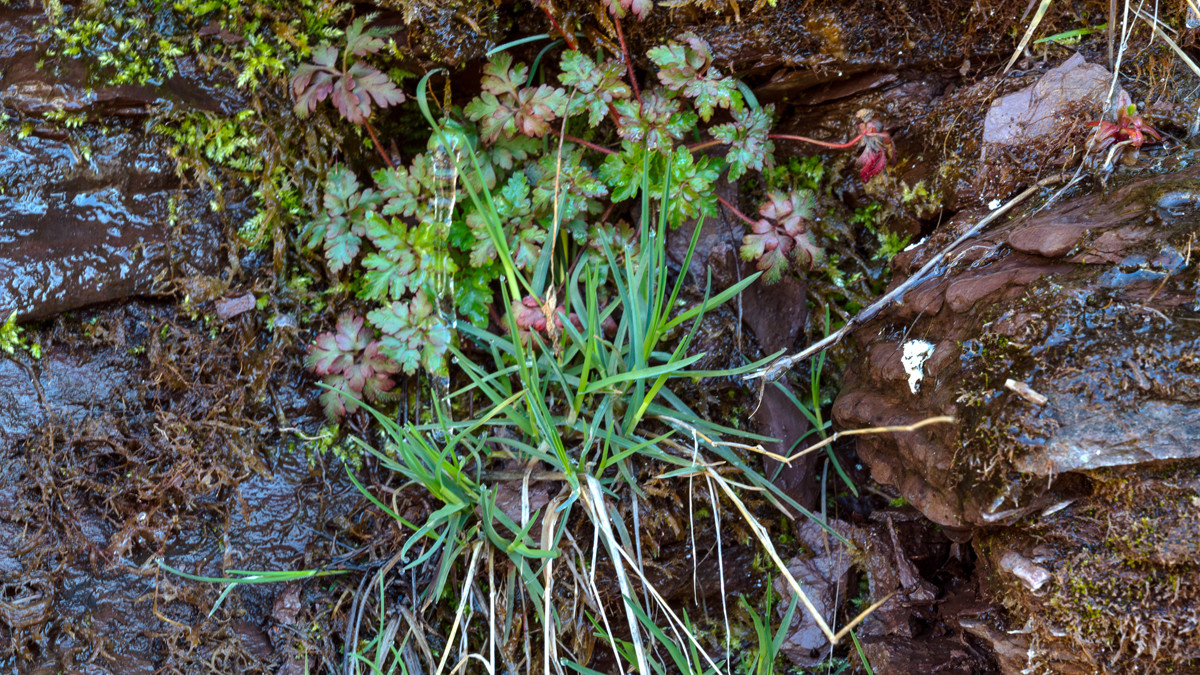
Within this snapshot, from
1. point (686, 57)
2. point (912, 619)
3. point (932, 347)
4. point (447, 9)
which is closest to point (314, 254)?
point (447, 9)

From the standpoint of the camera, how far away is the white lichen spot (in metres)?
1.74

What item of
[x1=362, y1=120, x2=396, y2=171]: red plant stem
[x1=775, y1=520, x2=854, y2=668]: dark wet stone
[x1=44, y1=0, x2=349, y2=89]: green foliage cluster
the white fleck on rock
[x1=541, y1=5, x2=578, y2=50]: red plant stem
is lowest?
[x1=775, y1=520, x2=854, y2=668]: dark wet stone

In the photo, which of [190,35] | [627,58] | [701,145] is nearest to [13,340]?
[190,35]

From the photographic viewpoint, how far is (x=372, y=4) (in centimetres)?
209

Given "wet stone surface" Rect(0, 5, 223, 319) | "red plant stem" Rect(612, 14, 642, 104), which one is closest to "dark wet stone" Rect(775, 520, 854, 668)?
"red plant stem" Rect(612, 14, 642, 104)

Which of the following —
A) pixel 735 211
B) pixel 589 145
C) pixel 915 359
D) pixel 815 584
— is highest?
pixel 589 145

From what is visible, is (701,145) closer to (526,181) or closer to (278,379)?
(526,181)

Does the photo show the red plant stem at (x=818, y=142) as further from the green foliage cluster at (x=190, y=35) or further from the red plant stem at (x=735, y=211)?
the green foliage cluster at (x=190, y=35)

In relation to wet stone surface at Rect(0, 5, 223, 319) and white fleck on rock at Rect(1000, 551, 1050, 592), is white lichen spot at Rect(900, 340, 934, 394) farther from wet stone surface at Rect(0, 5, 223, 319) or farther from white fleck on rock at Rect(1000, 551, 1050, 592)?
wet stone surface at Rect(0, 5, 223, 319)

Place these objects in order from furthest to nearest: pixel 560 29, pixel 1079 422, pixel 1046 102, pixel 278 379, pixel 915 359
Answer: pixel 278 379, pixel 560 29, pixel 1046 102, pixel 915 359, pixel 1079 422

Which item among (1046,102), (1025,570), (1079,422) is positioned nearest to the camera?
(1079,422)

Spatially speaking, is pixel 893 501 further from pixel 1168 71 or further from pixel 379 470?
pixel 379 470

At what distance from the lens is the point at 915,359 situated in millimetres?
1777

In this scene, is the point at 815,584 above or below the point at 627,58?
below
